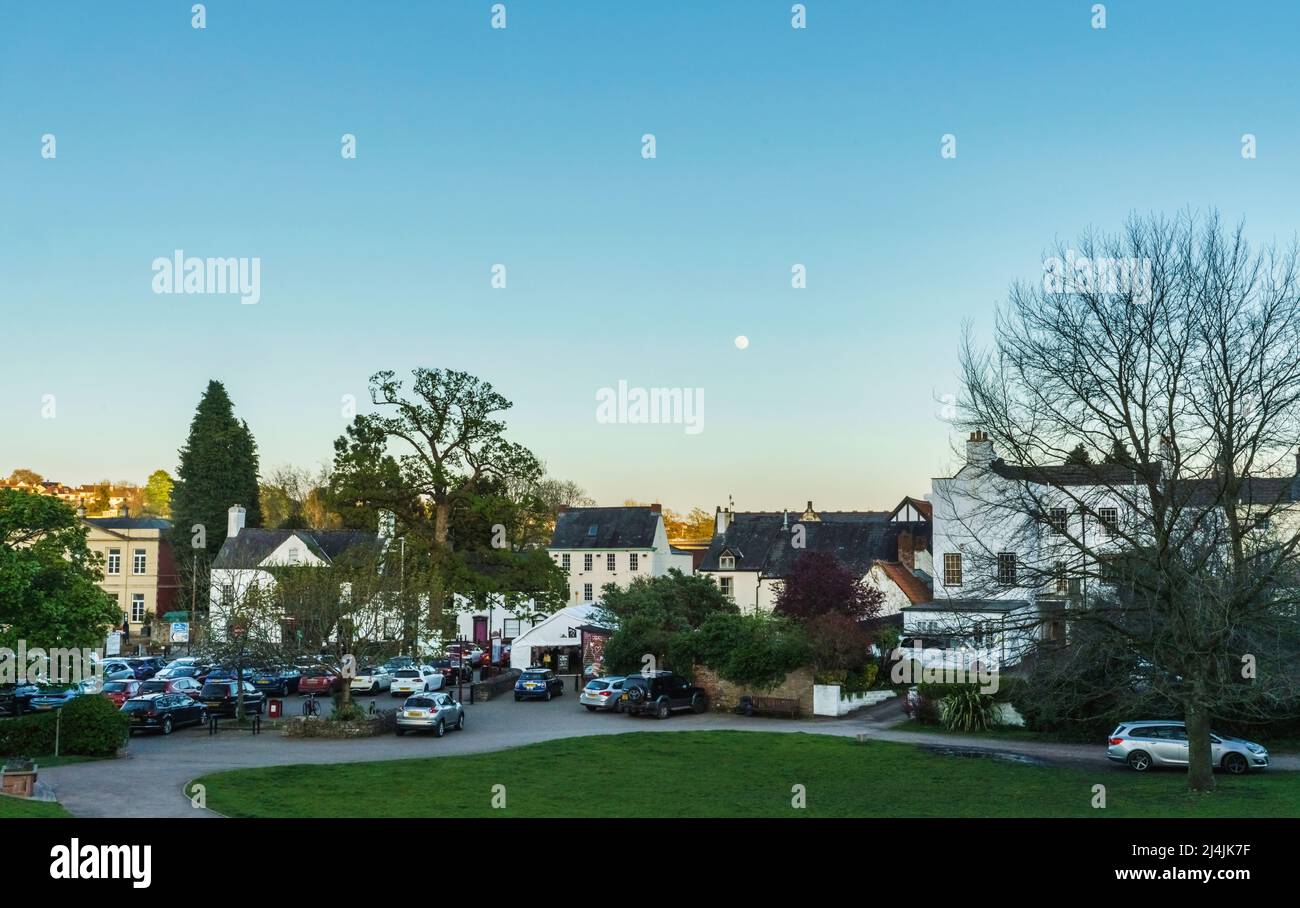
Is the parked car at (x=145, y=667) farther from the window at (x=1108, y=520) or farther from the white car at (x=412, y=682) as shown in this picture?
the window at (x=1108, y=520)

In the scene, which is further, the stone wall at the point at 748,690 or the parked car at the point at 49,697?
the stone wall at the point at 748,690

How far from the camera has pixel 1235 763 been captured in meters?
26.8

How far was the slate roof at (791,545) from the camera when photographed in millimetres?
62750

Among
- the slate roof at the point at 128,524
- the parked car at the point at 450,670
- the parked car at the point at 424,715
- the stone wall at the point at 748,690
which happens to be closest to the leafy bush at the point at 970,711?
the stone wall at the point at 748,690

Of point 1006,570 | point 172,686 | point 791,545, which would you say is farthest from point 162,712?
point 791,545

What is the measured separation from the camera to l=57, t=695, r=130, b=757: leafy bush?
89.8 feet

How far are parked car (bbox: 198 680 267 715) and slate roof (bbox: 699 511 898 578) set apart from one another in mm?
29564

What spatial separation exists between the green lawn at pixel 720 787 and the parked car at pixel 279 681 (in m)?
18.4

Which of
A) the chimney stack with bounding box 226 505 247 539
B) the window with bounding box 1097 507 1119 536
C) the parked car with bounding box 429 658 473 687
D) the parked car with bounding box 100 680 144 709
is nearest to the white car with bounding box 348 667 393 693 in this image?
the parked car with bounding box 429 658 473 687
